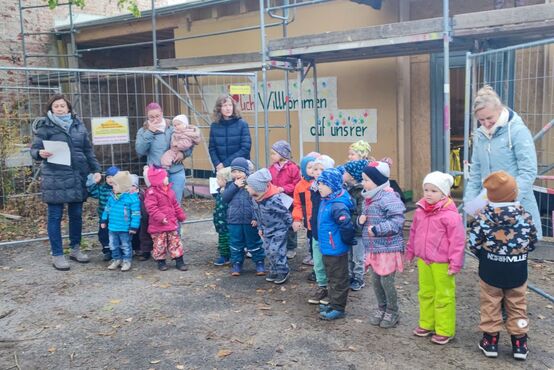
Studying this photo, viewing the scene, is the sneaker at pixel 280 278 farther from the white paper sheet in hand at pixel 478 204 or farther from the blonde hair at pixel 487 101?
the blonde hair at pixel 487 101

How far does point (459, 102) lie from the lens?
333 inches

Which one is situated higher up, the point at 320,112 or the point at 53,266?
the point at 320,112

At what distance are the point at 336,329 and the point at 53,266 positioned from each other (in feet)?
11.5

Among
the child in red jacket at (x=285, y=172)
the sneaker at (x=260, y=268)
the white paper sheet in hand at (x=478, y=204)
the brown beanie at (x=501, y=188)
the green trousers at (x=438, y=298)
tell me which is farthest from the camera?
the child in red jacket at (x=285, y=172)

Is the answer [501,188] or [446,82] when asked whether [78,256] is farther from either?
[501,188]

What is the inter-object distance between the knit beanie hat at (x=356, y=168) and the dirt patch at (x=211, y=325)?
3.58 feet

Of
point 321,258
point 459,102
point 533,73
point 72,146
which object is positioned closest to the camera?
point 321,258

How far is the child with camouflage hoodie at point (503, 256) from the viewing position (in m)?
3.66

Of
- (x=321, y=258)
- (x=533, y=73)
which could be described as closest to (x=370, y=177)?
(x=321, y=258)

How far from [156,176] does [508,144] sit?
11.3 feet

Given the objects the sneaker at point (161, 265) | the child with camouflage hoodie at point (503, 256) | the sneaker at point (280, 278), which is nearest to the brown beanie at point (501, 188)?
the child with camouflage hoodie at point (503, 256)

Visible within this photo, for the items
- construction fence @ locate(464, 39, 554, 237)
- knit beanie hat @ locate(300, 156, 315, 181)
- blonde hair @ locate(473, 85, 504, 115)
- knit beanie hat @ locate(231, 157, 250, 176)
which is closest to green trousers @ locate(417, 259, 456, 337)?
blonde hair @ locate(473, 85, 504, 115)

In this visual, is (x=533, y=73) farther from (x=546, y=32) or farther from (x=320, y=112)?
(x=320, y=112)

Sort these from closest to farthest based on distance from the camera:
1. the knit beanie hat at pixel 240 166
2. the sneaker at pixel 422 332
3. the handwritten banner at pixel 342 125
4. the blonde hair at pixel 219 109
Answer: the sneaker at pixel 422 332
the knit beanie hat at pixel 240 166
the blonde hair at pixel 219 109
the handwritten banner at pixel 342 125
